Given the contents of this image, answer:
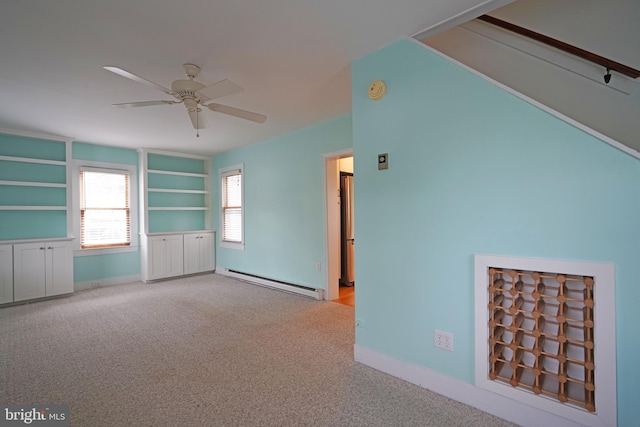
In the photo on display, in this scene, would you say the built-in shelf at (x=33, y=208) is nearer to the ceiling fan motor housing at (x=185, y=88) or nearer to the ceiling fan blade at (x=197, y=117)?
the ceiling fan blade at (x=197, y=117)

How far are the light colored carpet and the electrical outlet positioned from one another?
325 mm

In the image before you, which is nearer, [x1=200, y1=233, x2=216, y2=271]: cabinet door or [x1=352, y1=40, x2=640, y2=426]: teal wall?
[x1=352, y1=40, x2=640, y2=426]: teal wall

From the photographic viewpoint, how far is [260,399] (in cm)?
190

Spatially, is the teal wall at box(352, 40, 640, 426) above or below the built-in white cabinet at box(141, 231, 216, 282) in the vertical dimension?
above

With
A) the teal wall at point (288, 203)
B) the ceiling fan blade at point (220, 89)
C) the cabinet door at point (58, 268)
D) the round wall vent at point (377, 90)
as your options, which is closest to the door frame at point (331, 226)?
the teal wall at point (288, 203)

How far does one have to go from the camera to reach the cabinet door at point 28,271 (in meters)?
3.93

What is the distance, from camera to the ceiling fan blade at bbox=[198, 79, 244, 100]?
207cm

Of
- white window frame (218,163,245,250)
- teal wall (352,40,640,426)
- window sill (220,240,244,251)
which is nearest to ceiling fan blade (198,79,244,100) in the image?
teal wall (352,40,640,426)

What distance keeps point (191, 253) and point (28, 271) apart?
2.29 meters

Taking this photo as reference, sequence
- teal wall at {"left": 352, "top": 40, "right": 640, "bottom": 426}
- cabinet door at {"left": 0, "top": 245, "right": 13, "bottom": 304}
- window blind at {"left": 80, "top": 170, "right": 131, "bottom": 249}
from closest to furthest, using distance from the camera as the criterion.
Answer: teal wall at {"left": 352, "top": 40, "right": 640, "bottom": 426}, cabinet door at {"left": 0, "top": 245, "right": 13, "bottom": 304}, window blind at {"left": 80, "top": 170, "right": 131, "bottom": 249}

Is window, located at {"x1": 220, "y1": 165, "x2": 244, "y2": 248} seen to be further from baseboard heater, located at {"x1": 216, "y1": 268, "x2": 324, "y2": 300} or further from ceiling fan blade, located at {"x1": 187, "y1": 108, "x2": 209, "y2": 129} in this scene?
ceiling fan blade, located at {"x1": 187, "y1": 108, "x2": 209, "y2": 129}

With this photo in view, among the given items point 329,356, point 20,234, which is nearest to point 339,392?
point 329,356

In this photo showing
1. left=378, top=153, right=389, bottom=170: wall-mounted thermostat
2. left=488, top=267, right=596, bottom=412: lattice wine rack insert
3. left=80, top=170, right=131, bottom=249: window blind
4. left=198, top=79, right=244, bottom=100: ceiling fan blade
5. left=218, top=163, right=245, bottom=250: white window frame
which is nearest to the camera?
left=488, top=267, right=596, bottom=412: lattice wine rack insert

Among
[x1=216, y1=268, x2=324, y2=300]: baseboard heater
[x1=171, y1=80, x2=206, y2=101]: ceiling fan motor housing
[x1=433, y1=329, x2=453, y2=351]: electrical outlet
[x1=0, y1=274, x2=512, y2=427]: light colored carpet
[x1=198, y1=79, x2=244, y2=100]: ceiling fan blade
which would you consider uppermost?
[x1=171, y1=80, x2=206, y2=101]: ceiling fan motor housing
